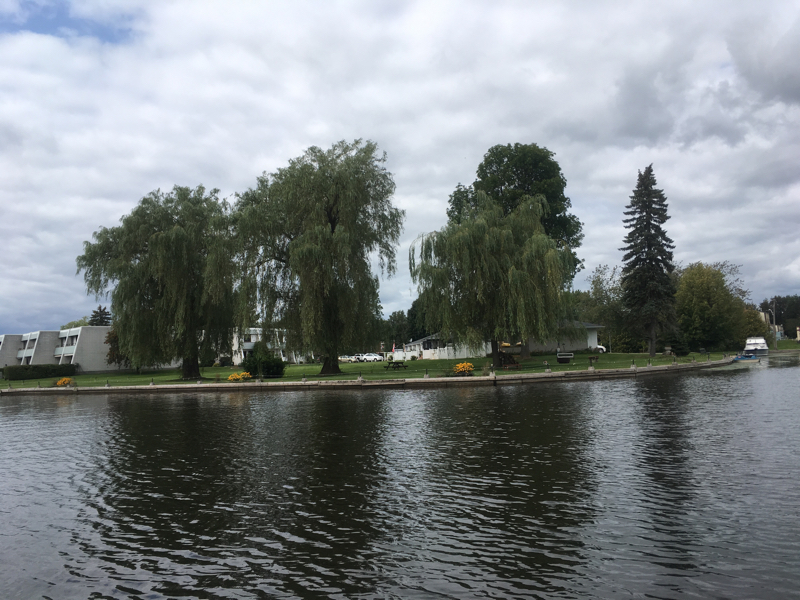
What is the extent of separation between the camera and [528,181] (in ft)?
169

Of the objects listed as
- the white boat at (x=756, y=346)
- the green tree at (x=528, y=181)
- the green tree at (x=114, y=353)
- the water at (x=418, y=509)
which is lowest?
the water at (x=418, y=509)

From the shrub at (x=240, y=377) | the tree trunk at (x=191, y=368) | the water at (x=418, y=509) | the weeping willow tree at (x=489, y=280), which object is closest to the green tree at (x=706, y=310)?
the weeping willow tree at (x=489, y=280)

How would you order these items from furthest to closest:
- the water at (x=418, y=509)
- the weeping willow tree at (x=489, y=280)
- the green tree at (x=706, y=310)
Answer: the green tree at (x=706, y=310)
the weeping willow tree at (x=489, y=280)
the water at (x=418, y=509)

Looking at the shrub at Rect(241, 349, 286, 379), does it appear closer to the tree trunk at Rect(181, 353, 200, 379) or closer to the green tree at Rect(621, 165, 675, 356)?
the tree trunk at Rect(181, 353, 200, 379)

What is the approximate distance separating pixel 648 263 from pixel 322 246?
30.7 m

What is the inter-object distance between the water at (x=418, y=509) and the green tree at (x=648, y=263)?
34624 mm

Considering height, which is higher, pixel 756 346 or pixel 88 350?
pixel 88 350

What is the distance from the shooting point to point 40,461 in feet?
46.5

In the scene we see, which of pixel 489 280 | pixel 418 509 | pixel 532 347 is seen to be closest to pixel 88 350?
pixel 532 347

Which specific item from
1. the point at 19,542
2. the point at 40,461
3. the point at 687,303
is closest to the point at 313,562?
the point at 19,542

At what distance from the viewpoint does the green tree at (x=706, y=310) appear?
63.3 m

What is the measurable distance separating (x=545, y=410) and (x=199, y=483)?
12.1 m

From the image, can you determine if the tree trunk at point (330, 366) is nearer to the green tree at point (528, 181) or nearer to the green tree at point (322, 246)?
the green tree at point (322, 246)

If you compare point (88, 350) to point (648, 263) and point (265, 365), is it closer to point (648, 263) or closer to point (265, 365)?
point (265, 365)
